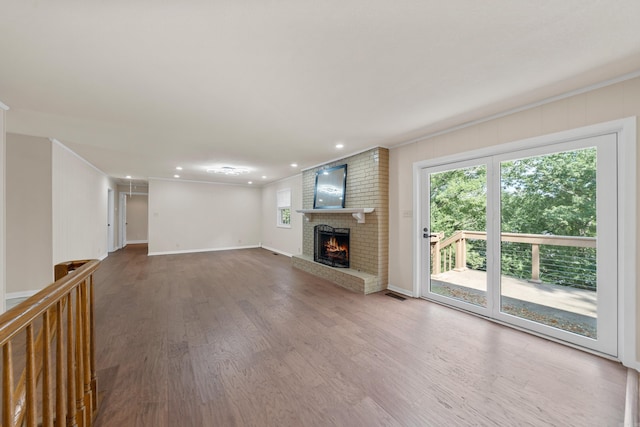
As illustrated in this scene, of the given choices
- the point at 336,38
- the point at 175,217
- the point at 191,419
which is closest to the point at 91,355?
the point at 191,419

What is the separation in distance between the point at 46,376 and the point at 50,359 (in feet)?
0.21

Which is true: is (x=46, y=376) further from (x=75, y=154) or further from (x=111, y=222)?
(x=111, y=222)

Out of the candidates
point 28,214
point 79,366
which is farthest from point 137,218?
point 79,366

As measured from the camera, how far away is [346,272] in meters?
4.46

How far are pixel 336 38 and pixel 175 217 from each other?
7970 millimetres

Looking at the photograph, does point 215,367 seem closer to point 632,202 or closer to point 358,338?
point 358,338

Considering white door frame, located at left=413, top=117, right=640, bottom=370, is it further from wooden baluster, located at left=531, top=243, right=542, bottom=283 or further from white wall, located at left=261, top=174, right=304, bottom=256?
white wall, located at left=261, top=174, right=304, bottom=256

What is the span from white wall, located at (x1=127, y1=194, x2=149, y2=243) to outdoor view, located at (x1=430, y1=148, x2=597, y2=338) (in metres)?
11.3

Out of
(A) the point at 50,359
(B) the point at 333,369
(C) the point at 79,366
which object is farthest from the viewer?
(B) the point at 333,369

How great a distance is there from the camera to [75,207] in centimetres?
483

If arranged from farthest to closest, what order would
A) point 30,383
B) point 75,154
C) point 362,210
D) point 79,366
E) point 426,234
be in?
point 75,154
point 362,210
point 426,234
point 79,366
point 30,383

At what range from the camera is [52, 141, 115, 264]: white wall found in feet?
13.3

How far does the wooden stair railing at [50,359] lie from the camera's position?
81 cm

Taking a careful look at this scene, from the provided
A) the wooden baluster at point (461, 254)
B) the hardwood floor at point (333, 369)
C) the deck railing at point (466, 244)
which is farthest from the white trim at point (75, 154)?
the wooden baluster at point (461, 254)
